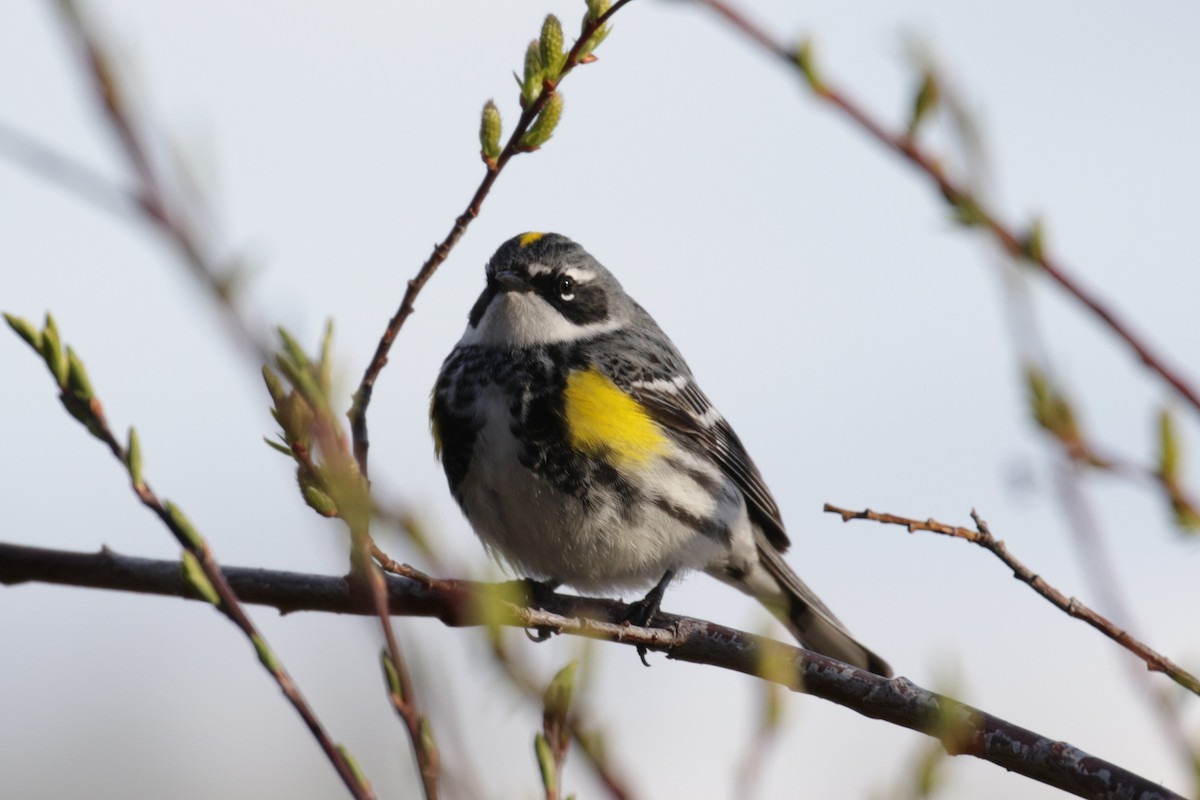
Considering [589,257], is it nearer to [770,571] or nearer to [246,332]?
[770,571]

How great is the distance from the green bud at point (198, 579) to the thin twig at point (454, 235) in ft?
1.07

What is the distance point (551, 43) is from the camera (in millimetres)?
2123

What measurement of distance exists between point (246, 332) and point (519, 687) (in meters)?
0.89

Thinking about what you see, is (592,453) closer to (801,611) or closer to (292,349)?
(801,611)

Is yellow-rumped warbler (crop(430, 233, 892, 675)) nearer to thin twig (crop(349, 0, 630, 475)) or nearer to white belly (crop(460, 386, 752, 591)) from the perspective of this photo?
white belly (crop(460, 386, 752, 591))

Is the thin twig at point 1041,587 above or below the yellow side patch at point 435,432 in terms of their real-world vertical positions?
above

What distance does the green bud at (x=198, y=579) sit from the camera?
174 cm

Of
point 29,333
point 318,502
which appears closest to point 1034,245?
point 318,502

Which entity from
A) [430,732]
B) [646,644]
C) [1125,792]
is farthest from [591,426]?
[430,732]

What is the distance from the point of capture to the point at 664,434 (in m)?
6.43

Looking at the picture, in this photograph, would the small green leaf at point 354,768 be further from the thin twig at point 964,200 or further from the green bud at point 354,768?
the thin twig at point 964,200

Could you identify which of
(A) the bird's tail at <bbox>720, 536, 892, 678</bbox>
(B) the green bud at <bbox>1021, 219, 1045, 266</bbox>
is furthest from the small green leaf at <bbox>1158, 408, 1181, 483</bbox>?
(A) the bird's tail at <bbox>720, 536, 892, 678</bbox>

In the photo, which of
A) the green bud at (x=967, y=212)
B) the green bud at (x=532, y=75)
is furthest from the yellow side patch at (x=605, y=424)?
the green bud at (x=967, y=212)

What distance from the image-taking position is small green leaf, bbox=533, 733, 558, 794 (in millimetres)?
1898
